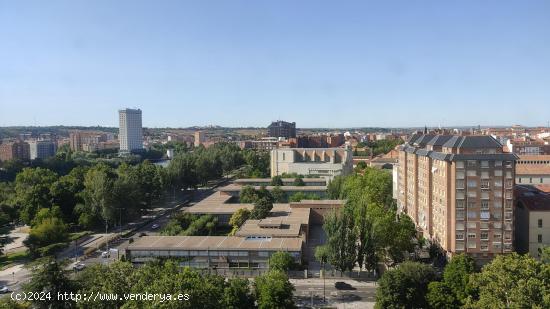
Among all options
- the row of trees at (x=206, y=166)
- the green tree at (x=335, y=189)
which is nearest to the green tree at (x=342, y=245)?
the green tree at (x=335, y=189)

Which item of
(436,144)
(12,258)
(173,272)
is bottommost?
(12,258)

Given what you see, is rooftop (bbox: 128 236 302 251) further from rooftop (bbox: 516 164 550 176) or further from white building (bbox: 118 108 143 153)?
white building (bbox: 118 108 143 153)

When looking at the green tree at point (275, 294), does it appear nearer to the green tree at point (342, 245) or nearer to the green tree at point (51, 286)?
the green tree at point (342, 245)

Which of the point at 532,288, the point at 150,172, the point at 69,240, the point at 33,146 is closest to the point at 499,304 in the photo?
the point at 532,288

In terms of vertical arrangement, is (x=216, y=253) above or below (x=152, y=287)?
below

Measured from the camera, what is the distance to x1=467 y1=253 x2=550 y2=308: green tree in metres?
20.4

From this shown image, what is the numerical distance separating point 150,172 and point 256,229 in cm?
2634

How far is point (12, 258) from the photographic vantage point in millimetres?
37562

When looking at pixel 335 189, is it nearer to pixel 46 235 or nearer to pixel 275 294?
pixel 46 235

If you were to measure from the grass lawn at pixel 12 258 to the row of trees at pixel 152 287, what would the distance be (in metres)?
17.6

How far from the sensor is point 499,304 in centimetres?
2056

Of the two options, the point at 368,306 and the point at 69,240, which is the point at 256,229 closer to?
the point at 368,306

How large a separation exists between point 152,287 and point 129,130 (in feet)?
562

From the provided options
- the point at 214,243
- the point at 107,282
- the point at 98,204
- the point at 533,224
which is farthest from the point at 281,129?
the point at 107,282
